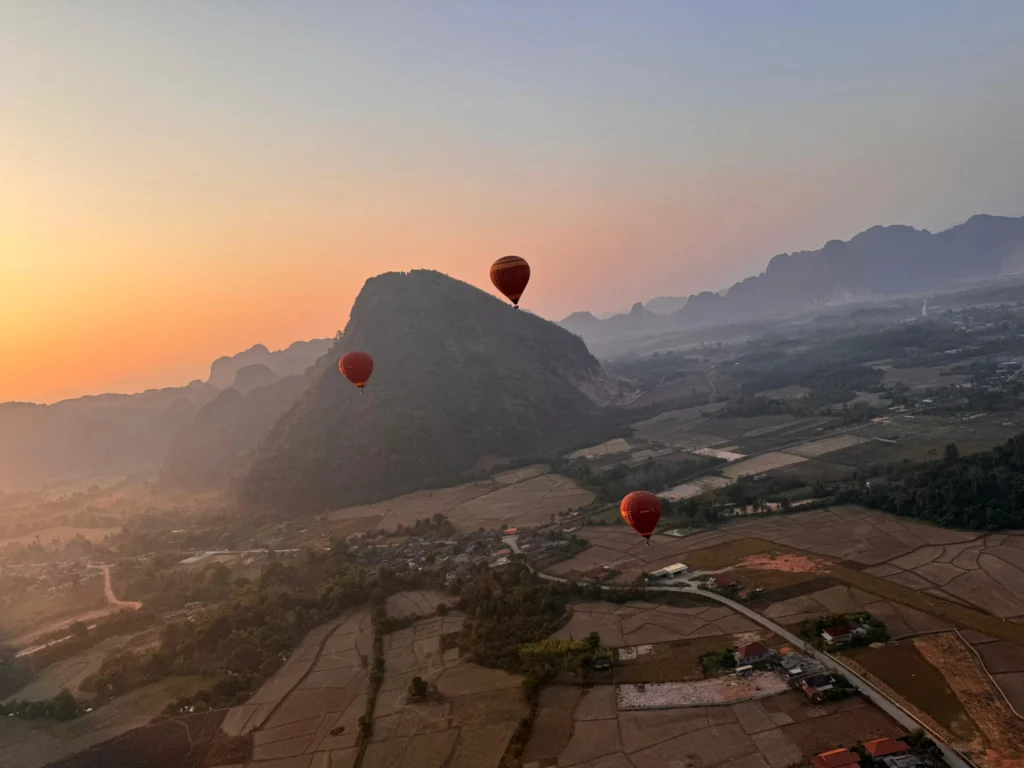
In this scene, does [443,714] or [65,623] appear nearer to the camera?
[443,714]

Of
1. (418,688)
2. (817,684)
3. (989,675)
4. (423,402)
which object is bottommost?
(989,675)

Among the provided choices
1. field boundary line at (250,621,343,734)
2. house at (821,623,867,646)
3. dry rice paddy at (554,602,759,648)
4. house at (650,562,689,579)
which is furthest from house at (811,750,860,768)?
field boundary line at (250,621,343,734)

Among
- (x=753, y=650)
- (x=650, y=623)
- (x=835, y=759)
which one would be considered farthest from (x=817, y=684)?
(x=650, y=623)

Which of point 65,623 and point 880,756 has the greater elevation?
point 65,623

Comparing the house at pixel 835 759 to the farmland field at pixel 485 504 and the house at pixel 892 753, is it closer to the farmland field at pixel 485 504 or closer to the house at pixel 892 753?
the house at pixel 892 753

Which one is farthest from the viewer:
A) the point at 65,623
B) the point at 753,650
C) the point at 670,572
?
the point at 65,623

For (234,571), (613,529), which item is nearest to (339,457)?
(234,571)

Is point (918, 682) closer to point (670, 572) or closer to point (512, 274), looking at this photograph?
point (670, 572)

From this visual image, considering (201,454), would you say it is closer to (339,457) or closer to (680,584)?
(339,457)
